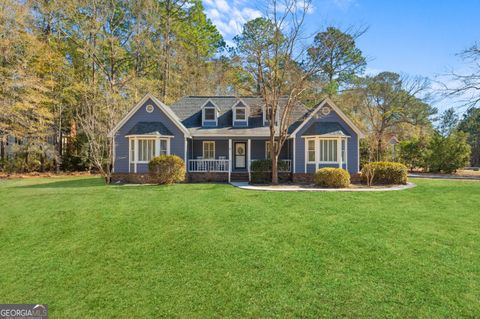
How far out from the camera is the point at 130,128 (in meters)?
16.6

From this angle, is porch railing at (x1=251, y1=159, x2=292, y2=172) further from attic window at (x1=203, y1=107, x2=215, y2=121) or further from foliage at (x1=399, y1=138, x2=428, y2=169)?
foliage at (x1=399, y1=138, x2=428, y2=169)

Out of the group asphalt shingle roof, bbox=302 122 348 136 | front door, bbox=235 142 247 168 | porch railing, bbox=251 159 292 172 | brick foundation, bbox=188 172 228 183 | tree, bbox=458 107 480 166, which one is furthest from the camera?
tree, bbox=458 107 480 166

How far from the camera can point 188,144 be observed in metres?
17.6

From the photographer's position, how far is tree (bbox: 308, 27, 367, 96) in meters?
15.5

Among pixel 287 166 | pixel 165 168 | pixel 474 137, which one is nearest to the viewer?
pixel 165 168

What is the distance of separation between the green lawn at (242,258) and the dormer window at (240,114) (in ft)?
29.8

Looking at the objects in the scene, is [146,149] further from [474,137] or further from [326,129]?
[474,137]

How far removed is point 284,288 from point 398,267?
2.43 metres

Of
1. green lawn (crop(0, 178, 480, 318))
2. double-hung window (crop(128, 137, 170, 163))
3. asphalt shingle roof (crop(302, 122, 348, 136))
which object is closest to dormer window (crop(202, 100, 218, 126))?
double-hung window (crop(128, 137, 170, 163))

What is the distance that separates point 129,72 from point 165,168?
17859 mm

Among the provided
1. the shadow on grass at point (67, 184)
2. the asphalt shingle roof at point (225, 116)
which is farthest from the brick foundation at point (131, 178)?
the asphalt shingle roof at point (225, 116)

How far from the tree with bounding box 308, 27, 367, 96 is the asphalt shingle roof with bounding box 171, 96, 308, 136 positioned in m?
3.71

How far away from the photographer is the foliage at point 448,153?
2277 centimetres

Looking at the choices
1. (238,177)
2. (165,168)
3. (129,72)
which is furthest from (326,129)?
(129,72)
